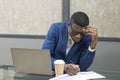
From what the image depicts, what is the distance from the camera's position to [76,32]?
8.15 ft

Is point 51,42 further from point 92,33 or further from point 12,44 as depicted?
point 12,44

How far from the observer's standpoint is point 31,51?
85.6 inches

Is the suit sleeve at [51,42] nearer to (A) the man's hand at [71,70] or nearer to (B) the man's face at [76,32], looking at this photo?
(B) the man's face at [76,32]

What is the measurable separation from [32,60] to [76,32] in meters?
0.49

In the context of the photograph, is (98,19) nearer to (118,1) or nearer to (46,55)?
(118,1)

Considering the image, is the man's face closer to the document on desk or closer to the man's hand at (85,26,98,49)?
the man's hand at (85,26,98,49)

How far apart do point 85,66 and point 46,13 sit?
123 cm

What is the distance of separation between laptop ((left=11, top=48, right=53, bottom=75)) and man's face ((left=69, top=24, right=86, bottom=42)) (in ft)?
1.37

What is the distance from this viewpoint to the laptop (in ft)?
7.06

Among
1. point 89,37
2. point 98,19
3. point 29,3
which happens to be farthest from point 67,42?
point 29,3

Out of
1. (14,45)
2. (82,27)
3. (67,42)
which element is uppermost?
(82,27)

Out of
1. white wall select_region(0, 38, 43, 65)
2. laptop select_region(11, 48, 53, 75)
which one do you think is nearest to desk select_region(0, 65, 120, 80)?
laptop select_region(11, 48, 53, 75)

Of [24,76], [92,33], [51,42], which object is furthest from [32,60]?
[92,33]

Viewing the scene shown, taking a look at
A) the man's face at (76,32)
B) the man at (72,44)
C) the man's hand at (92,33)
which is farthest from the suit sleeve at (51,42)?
the man's hand at (92,33)
